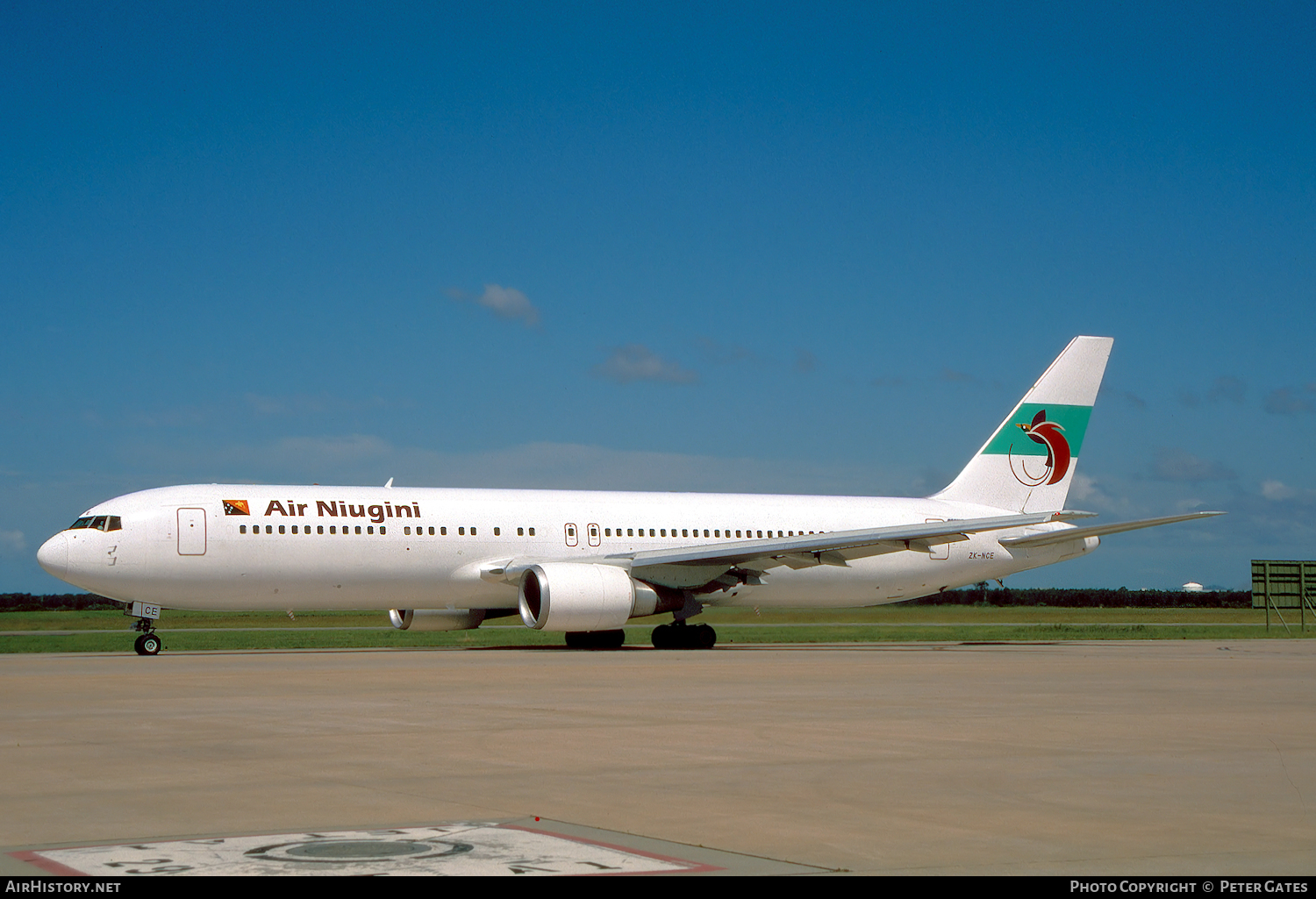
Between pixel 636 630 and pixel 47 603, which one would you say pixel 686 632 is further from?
pixel 47 603

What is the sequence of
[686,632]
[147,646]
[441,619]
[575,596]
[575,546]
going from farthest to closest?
[441,619], [686,632], [575,546], [575,596], [147,646]

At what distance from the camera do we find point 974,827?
7133 millimetres

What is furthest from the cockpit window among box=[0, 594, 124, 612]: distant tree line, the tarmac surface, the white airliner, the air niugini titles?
box=[0, 594, 124, 612]: distant tree line

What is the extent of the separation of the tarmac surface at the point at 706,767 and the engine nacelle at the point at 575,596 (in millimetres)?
8006

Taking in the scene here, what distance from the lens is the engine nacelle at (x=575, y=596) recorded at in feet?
89.6

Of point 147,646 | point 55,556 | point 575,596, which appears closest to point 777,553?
point 575,596

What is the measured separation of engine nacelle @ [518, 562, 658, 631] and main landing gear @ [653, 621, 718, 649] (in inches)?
88.1

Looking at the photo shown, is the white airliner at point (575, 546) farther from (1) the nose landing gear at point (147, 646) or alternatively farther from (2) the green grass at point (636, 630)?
(2) the green grass at point (636, 630)

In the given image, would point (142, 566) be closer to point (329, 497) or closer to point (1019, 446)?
point (329, 497)

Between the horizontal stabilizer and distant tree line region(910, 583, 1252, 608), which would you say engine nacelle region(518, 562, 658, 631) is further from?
distant tree line region(910, 583, 1252, 608)

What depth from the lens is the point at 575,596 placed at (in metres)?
27.5

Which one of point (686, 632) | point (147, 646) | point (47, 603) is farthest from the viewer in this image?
point (47, 603)

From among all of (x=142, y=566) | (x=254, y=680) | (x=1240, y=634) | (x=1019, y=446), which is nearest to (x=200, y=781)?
(x=254, y=680)

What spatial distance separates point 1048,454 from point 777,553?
37.8ft
